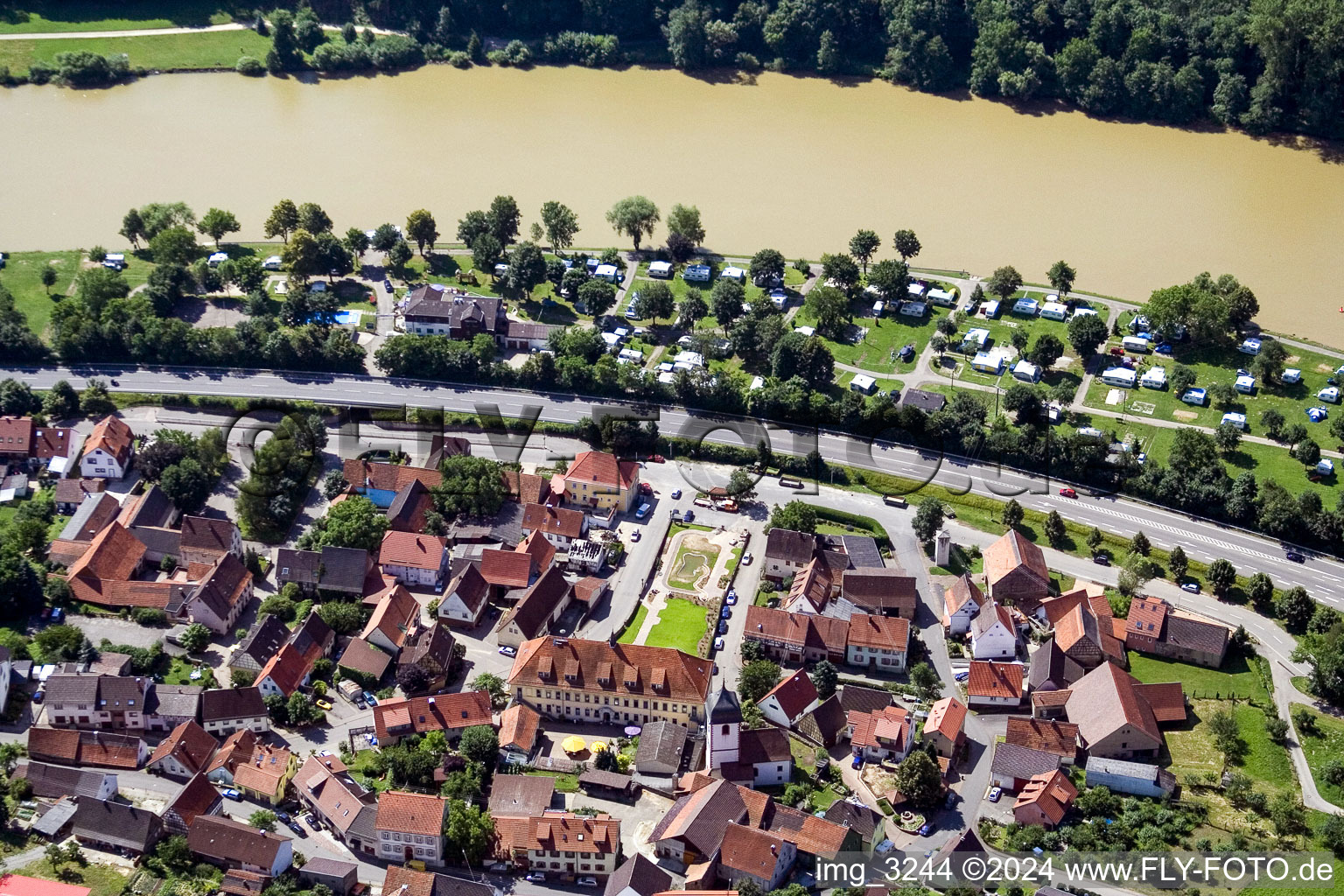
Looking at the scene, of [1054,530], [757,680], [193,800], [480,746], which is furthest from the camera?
[1054,530]

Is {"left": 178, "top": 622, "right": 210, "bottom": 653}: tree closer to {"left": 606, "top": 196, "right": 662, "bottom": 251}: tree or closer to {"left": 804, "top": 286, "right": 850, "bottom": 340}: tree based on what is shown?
{"left": 804, "top": 286, "right": 850, "bottom": 340}: tree

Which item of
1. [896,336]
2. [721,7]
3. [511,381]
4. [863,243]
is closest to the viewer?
[511,381]

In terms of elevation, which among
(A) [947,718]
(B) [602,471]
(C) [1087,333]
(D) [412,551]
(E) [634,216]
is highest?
(E) [634,216]

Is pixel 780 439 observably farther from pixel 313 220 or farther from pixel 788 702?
pixel 313 220

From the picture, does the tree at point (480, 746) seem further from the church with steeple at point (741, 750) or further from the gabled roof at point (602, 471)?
the gabled roof at point (602, 471)

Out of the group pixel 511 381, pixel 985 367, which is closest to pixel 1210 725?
pixel 985 367

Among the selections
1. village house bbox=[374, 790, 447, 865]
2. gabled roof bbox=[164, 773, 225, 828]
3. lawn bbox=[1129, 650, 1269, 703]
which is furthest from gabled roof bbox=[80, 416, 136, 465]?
lawn bbox=[1129, 650, 1269, 703]

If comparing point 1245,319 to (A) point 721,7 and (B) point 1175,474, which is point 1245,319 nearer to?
(B) point 1175,474

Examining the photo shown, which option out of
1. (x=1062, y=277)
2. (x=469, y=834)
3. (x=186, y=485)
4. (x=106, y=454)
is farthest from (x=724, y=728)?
(x=1062, y=277)
